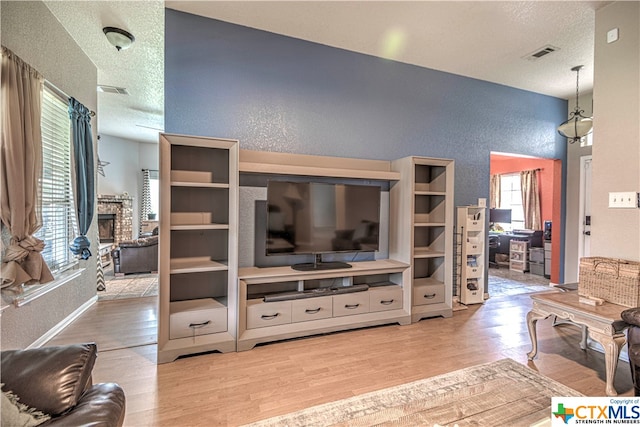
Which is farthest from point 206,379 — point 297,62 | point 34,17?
point 34,17

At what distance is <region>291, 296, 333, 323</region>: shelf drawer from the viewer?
9.37 ft

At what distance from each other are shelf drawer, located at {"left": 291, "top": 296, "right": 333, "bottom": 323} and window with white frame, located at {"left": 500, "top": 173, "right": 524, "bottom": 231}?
20.9 ft

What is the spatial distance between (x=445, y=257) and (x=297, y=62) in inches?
109

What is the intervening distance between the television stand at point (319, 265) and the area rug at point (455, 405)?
4.19ft

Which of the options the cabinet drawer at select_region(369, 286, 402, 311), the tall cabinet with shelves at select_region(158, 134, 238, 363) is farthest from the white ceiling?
the cabinet drawer at select_region(369, 286, 402, 311)

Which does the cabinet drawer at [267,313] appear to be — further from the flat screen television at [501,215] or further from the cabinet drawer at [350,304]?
the flat screen television at [501,215]

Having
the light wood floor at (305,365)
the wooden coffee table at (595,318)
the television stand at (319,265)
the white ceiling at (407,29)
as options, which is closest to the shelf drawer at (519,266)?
the light wood floor at (305,365)

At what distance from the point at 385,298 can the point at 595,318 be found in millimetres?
1661

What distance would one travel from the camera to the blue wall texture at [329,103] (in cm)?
293

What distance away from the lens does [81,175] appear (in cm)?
345

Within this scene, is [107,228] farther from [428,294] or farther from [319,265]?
[428,294]

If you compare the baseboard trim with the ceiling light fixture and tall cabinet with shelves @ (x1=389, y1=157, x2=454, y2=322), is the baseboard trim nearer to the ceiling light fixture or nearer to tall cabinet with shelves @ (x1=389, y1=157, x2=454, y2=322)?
the ceiling light fixture

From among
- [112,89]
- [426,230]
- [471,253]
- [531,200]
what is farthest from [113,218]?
[531,200]

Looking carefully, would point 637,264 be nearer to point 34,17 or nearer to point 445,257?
point 445,257
